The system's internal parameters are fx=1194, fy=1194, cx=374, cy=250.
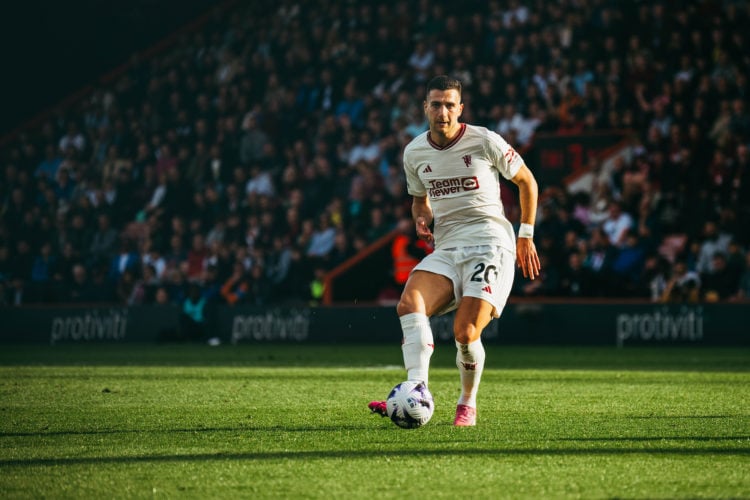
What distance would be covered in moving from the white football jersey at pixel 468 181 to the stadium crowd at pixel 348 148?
34.8 feet

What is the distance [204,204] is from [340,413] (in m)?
16.8

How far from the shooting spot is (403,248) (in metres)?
20.5

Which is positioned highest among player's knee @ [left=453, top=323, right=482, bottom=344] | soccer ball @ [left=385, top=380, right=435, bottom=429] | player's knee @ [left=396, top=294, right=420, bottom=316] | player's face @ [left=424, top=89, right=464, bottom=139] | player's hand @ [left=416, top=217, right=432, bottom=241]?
player's face @ [left=424, top=89, right=464, bottom=139]

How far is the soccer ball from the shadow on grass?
0.84 metres

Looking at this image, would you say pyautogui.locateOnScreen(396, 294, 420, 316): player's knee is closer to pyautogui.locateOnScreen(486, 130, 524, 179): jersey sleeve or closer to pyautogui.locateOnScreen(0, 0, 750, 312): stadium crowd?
pyautogui.locateOnScreen(486, 130, 524, 179): jersey sleeve

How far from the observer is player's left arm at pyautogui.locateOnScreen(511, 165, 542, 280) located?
7.41 metres

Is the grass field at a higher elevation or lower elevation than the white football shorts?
lower

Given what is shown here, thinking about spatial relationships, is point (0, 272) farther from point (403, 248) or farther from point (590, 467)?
point (590, 467)

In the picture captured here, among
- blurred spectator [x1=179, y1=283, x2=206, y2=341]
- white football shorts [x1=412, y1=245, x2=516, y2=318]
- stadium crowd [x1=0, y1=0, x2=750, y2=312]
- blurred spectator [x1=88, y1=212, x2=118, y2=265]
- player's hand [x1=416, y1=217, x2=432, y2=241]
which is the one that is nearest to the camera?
white football shorts [x1=412, y1=245, x2=516, y2=318]

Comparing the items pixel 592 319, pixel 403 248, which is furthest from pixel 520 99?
pixel 592 319

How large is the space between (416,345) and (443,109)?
1491 mm

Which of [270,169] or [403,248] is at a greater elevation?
[270,169]

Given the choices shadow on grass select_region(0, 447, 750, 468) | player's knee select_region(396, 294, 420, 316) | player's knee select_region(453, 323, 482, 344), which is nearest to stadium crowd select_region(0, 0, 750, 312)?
player's knee select_region(453, 323, 482, 344)

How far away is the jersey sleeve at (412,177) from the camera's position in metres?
7.88
